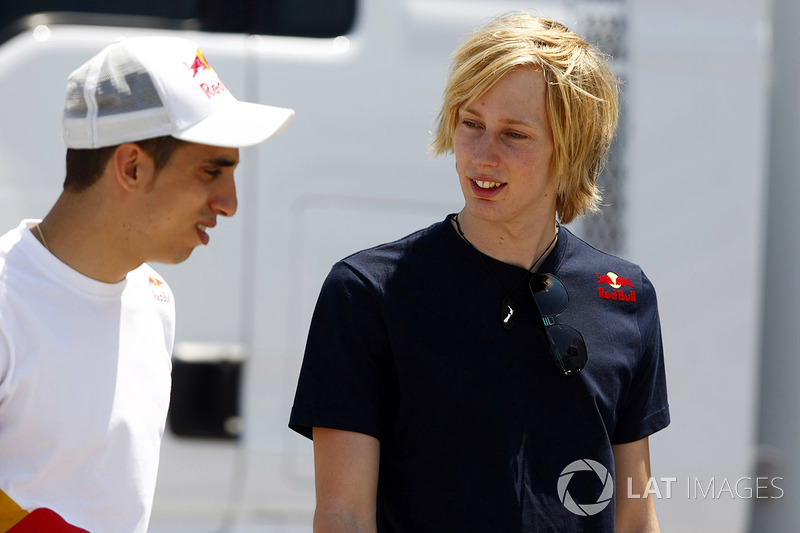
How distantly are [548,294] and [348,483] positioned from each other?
462mm

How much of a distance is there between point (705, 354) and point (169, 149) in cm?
188

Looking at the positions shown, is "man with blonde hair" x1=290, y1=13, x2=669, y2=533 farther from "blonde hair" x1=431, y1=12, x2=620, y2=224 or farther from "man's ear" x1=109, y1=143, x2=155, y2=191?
"man's ear" x1=109, y1=143, x2=155, y2=191

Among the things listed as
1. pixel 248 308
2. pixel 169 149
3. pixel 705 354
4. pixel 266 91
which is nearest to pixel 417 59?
pixel 266 91

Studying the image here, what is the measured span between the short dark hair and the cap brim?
0.09 ft

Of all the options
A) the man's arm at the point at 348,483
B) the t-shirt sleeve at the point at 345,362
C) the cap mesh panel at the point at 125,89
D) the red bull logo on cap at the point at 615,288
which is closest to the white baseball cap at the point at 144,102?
the cap mesh panel at the point at 125,89

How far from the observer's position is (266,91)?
8.54ft

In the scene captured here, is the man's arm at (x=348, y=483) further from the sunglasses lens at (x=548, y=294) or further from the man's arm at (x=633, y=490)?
the man's arm at (x=633, y=490)

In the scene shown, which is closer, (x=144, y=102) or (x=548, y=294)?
(x=144, y=102)

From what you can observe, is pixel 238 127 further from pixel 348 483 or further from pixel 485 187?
pixel 348 483

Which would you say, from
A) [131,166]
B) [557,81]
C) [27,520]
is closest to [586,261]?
[557,81]

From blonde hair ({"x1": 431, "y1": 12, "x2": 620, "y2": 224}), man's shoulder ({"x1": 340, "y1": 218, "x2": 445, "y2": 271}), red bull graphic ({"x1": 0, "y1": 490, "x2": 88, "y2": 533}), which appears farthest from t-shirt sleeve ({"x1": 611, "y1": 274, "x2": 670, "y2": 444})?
red bull graphic ({"x1": 0, "y1": 490, "x2": 88, "y2": 533})

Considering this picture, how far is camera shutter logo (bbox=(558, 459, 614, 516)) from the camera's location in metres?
1.53

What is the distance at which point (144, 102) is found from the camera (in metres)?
1.40

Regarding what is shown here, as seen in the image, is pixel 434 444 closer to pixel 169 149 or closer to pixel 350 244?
pixel 169 149
